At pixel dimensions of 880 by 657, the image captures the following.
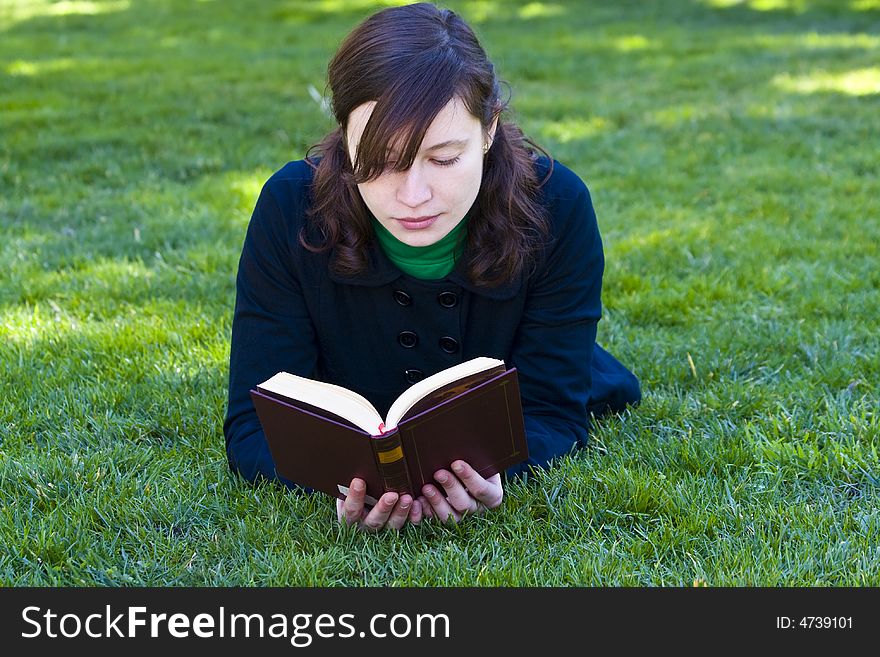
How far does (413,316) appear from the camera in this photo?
9.85ft

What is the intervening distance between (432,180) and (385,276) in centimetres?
47

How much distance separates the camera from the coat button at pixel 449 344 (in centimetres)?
300

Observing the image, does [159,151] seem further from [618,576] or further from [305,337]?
[618,576]

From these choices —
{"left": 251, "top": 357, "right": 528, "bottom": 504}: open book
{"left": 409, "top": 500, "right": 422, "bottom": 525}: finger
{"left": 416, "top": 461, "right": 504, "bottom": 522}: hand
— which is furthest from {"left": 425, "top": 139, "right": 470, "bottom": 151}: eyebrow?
{"left": 409, "top": 500, "right": 422, "bottom": 525}: finger

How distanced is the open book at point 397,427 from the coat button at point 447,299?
17.9 inches

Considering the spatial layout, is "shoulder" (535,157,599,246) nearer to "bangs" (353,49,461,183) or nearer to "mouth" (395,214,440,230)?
"mouth" (395,214,440,230)

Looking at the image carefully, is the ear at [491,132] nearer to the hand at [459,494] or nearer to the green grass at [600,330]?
the hand at [459,494]

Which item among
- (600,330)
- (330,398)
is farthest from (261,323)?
(600,330)

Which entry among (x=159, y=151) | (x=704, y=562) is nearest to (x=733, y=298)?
(x=704, y=562)

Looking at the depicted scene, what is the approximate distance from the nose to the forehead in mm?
76

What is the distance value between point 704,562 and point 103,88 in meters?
7.39

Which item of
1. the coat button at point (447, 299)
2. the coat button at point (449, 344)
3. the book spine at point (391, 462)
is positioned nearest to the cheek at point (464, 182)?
the coat button at point (447, 299)

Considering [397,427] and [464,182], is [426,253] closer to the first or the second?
[464,182]
